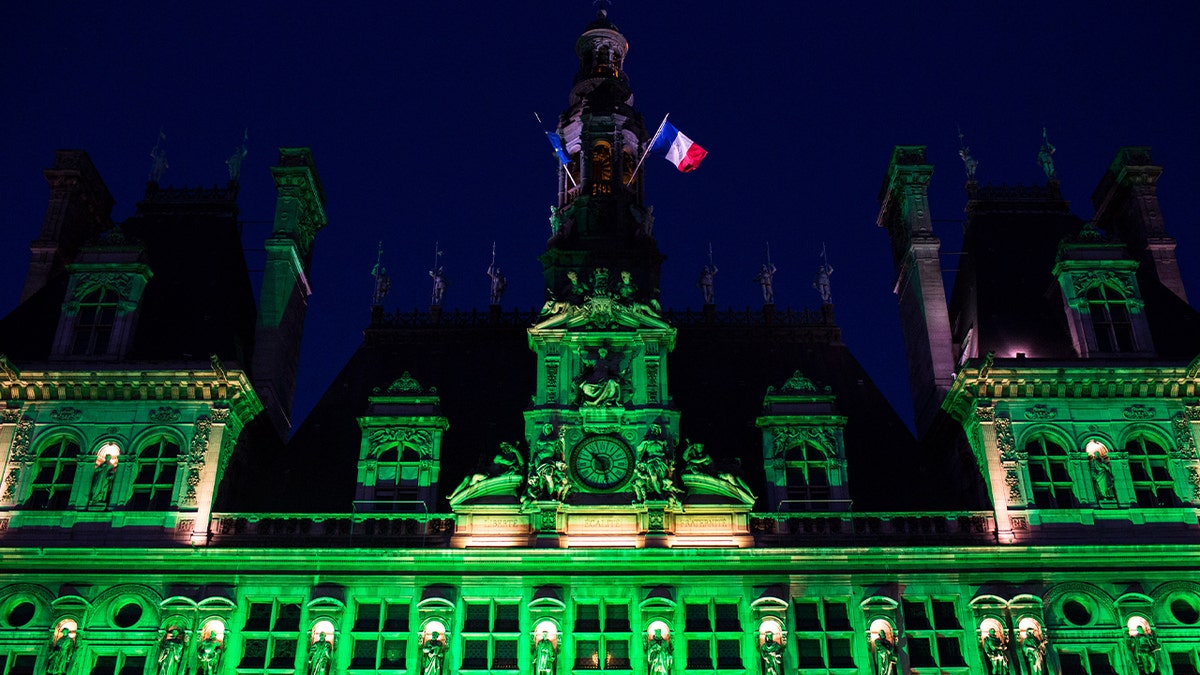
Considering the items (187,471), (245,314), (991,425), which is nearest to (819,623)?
(991,425)

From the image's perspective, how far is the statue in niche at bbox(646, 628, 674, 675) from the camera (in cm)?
3177

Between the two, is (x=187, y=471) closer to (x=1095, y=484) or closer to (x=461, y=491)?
(x=461, y=491)

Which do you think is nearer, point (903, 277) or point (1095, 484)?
point (1095, 484)

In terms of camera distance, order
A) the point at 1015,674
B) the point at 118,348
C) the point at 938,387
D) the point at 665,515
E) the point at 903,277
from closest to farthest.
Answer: the point at 1015,674
the point at 665,515
the point at 118,348
the point at 938,387
the point at 903,277

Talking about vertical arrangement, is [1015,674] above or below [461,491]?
below

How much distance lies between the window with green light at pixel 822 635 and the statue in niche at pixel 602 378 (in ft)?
24.2

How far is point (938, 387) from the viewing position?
40.0 m

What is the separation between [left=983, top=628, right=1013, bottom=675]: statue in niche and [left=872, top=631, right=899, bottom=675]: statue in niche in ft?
7.43

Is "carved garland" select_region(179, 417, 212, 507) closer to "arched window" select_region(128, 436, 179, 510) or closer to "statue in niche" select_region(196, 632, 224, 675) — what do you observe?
"arched window" select_region(128, 436, 179, 510)

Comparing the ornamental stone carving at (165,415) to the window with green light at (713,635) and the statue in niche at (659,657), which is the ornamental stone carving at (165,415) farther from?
the window with green light at (713,635)

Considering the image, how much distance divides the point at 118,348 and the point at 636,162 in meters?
18.9

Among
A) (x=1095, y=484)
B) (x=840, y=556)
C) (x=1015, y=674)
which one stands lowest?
(x=1015, y=674)

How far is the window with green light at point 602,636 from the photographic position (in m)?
32.4

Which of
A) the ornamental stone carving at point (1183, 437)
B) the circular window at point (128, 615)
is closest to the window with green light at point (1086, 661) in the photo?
the ornamental stone carving at point (1183, 437)
